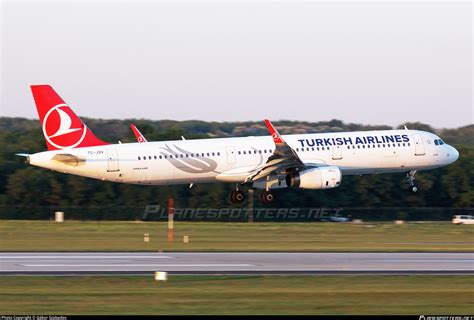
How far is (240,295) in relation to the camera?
25.6 metres

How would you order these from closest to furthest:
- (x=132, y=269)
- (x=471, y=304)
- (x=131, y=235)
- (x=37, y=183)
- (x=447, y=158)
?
(x=471, y=304) → (x=132, y=269) → (x=131, y=235) → (x=447, y=158) → (x=37, y=183)

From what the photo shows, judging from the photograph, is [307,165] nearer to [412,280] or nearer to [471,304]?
[412,280]

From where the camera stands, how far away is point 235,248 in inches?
1606

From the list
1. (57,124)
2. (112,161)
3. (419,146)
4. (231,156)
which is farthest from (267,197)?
(57,124)

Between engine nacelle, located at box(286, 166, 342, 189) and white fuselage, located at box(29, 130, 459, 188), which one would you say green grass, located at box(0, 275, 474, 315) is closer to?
white fuselage, located at box(29, 130, 459, 188)

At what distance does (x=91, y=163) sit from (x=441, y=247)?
Result: 20.8m

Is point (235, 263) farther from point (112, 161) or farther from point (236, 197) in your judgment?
point (236, 197)

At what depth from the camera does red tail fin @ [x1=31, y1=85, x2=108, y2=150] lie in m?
Result: 53.0

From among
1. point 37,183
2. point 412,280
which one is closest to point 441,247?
point 412,280

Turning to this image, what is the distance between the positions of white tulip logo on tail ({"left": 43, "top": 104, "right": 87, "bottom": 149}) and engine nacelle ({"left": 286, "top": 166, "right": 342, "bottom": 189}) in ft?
43.2

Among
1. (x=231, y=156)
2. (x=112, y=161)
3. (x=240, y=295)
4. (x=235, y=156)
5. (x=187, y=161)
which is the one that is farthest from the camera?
(x=235, y=156)

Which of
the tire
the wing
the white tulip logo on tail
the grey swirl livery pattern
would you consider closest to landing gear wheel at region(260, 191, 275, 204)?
the wing

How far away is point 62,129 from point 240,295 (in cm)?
2985

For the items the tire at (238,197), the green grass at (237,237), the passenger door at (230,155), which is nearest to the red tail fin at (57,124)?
the green grass at (237,237)
